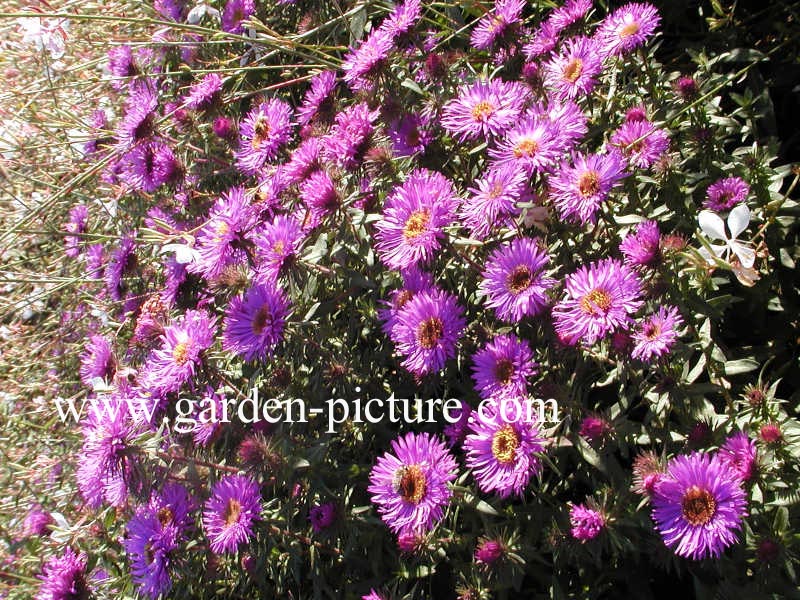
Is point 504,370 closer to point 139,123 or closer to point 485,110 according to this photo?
point 485,110

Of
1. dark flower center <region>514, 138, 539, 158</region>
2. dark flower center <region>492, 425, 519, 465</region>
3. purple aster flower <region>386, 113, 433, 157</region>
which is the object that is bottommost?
dark flower center <region>492, 425, 519, 465</region>

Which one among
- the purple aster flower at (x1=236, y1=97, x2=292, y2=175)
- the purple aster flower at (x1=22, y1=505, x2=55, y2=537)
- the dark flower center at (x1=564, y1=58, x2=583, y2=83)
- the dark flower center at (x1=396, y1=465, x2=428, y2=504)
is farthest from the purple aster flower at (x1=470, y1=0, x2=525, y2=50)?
the purple aster flower at (x1=22, y1=505, x2=55, y2=537)

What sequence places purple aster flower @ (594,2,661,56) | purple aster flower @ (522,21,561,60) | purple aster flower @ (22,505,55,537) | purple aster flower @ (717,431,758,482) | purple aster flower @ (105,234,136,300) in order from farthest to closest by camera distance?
purple aster flower @ (105,234,136,300)
purple aster flower @ (22,505,55,537)
purple aster flower @ (522,21,561,60)
purple aster flower @ (594,2,661,56)
purple aster flower @ (717,431,758,482)

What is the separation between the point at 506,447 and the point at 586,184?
516 mm

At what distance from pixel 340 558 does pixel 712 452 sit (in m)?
0.81

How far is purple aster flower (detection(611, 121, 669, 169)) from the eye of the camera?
1573mm

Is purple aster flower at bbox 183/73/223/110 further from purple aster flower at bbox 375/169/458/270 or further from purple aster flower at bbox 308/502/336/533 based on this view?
purple aster flower at bbox 308/502/336/533

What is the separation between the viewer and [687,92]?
1.74m

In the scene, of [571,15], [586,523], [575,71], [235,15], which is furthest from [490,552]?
[235,15]

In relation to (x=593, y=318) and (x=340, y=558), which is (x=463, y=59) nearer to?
(x=593, y=318)

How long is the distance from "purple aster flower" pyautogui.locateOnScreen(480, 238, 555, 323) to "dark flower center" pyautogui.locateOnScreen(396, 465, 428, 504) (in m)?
0.32

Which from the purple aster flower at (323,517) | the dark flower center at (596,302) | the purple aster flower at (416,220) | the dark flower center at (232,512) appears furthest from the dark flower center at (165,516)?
the dark flower center at (596,302)

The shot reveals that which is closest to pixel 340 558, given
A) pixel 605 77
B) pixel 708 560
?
pixel 708 560

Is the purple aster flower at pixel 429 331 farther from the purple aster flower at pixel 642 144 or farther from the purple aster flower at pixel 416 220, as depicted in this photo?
the purple aster flower at pixel 642 144
